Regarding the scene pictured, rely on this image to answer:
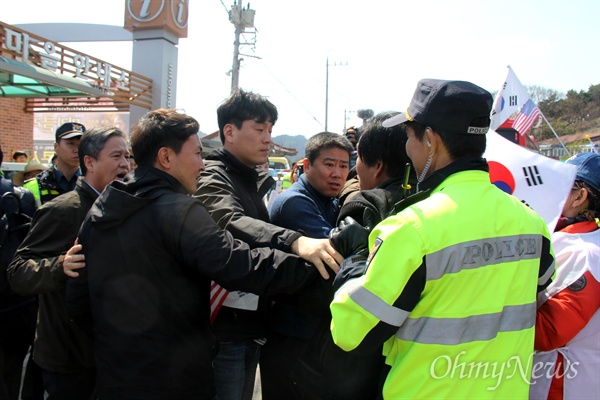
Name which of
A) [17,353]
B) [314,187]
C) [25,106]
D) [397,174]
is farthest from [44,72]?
[397,174]

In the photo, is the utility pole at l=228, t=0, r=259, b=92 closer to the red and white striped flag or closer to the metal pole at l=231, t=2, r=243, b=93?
the metal pole at l=231, t=2, r=243, b=93

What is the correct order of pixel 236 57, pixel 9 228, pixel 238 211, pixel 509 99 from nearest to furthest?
pixel 238 211
pixel 9 228
pixel 509 99
pixel 236 57

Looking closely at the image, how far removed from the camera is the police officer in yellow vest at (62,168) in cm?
317

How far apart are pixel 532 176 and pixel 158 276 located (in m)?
1.99

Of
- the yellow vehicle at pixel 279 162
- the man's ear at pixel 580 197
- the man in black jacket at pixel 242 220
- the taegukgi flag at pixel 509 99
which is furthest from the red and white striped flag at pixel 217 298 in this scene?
the yellow vehicle at pixel 279 162

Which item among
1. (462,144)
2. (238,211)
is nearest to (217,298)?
(238,211)

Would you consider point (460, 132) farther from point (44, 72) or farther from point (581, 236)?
point (44, 72)

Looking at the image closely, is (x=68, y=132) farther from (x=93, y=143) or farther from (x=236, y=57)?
(x=236, y=57)

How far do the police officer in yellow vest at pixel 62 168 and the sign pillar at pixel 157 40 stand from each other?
32.0 feet

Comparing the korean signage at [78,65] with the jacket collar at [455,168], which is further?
the korean signage at [78,65]

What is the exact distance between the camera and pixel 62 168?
3207 millimetres

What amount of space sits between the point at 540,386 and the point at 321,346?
3.34 ft

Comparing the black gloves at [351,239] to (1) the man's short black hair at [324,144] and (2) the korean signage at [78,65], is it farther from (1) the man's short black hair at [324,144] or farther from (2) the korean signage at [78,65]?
(2) the korean signage at [78,65]

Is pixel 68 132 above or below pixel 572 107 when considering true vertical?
below
